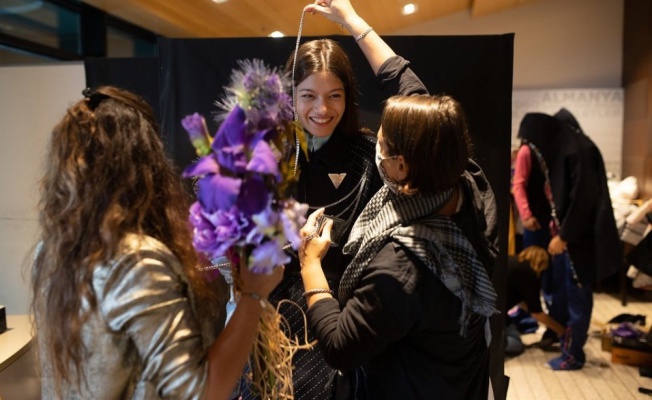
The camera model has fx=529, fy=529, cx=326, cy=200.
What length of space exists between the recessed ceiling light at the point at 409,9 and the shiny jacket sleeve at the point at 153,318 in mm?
3966

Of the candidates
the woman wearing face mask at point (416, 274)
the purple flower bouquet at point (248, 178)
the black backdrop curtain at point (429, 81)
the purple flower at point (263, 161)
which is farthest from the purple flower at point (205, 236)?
the black backdrop curtain at point (429, 81)

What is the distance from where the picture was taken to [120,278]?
0.80 meters

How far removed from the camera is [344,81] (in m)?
1.44

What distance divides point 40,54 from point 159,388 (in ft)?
9.28

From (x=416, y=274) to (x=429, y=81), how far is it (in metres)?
1.21

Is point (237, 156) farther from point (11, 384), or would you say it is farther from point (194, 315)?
point (11, 384)

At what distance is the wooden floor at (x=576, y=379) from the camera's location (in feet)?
9.58

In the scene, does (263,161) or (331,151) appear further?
(331,151)

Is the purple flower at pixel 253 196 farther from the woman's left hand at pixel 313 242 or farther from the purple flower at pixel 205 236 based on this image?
the woman's left hand at pixel 313 242

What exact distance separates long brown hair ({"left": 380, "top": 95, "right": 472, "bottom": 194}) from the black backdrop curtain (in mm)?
1025

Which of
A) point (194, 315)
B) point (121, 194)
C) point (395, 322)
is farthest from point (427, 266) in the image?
point (121, 194)

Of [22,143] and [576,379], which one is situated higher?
[22,143]

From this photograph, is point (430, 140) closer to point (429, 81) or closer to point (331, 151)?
point (331, 151)

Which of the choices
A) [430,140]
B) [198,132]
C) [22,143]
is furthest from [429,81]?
[22,143]
